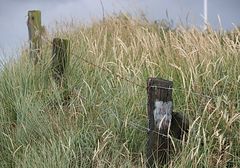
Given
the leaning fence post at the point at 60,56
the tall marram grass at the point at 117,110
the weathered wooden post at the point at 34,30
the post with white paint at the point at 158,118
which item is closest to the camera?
the post with white paint at the point at 158,118

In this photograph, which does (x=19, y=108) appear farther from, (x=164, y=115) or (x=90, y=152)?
(x=164, y=115)

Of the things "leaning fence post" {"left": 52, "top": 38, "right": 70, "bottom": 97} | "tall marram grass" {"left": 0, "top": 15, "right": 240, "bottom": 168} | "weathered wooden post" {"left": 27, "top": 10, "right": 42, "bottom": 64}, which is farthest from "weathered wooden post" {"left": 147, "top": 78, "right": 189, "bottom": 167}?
"weathered wooden post" {"left": 27, "top": 10, "right": 42, "bottom": 64}

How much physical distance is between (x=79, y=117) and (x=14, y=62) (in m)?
2.89

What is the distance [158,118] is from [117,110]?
3.53 ft

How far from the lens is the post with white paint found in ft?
15.3

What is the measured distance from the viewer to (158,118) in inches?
185

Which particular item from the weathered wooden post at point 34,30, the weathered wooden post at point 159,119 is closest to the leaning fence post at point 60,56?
the weathered wooden post at point 34,30

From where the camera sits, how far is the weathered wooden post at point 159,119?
466 centimetres

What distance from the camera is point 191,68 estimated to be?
609cm

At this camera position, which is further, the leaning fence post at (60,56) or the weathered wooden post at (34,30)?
the weathered wooden post at (34,30)

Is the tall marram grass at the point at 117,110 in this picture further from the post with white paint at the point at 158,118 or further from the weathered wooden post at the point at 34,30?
the weathered wooden post at the point at 34,30

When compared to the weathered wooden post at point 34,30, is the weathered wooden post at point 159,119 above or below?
below

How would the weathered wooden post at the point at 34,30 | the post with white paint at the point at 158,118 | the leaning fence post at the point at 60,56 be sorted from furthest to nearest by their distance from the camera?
the weathered wooden post at the point at 34,30 → the leaning fence post at the point at 60,56 → the post with white paint at the point at 158,118

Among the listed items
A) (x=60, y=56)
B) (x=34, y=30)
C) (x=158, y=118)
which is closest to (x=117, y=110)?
(x=158, y=118)
